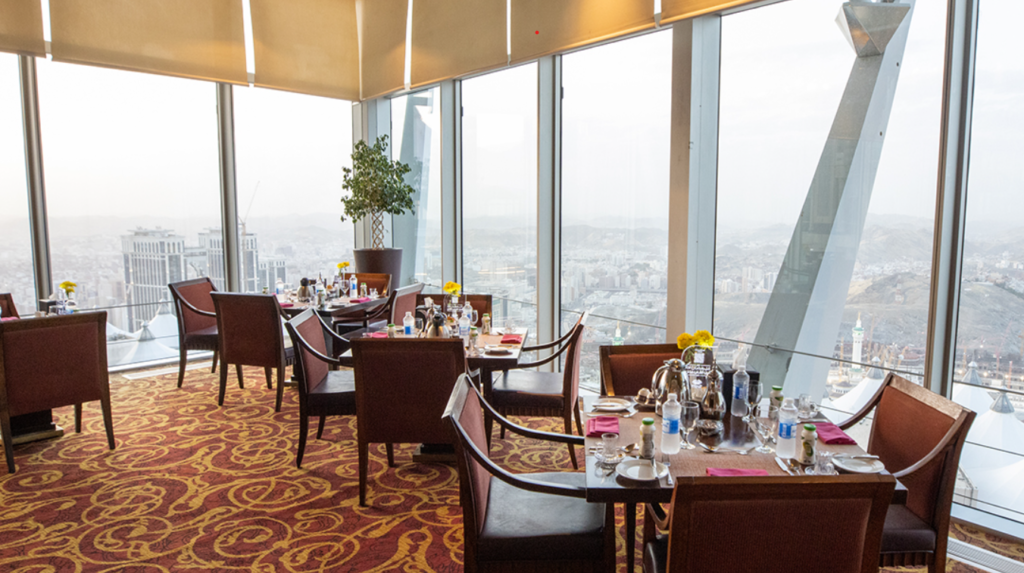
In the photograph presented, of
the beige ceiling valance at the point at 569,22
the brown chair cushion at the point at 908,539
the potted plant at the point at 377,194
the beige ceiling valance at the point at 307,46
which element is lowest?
the brown chair cushion at the point at 908,539

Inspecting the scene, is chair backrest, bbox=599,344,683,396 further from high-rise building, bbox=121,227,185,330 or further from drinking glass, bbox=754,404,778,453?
high-rise building, bbox=121,227,185,330

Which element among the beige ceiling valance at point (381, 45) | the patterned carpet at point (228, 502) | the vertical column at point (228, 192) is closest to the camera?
the patterned carpet at point (228, 502)

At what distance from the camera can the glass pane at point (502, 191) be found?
619cm

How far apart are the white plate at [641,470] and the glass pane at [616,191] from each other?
10.0ft

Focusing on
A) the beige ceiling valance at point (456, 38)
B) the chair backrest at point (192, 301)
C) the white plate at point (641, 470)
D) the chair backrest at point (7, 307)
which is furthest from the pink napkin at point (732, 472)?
the chair backrest at point (7, 307)

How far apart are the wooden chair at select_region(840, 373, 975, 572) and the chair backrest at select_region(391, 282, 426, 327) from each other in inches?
148

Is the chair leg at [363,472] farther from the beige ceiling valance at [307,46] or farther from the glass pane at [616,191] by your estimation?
the beige ceiling valance at [307,46]

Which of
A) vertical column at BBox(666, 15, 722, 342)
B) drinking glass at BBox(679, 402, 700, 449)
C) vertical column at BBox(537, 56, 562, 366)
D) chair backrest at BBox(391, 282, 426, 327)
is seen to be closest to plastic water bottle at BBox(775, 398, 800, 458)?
drinking glass at BBox(679, 402, 700, 449)

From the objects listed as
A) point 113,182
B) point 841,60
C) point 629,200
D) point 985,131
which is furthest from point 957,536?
point 113,182

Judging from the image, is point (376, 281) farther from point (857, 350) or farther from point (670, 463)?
point (670, 463)

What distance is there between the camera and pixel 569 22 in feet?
17.4

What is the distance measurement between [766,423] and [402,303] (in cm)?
373

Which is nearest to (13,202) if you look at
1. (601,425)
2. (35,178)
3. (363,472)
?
(35,178)

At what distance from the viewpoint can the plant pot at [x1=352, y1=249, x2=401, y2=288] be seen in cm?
723
